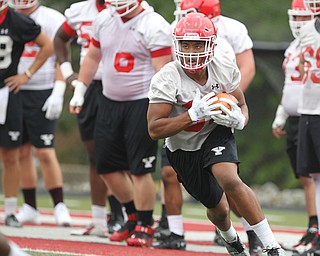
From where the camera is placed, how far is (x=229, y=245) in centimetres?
648

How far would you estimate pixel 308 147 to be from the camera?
7309mm

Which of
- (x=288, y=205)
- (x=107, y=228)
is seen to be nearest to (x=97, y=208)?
(x=107, y=228)

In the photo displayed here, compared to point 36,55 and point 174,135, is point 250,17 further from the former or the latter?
Answer: point 174,135

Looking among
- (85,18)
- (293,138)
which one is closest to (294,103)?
Answer: (293,138)

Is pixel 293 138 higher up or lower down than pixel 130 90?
lower down

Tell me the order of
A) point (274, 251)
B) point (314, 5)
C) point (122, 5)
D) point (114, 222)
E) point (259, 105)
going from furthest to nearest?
1. point (259, 105)
2. point (114, 222)
3. point (122, 5)
4. point (314, 5)
5. point (274, 251)

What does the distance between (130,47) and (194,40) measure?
1577mm

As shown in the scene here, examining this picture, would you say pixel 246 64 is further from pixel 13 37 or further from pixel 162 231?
A: pixel 13 37

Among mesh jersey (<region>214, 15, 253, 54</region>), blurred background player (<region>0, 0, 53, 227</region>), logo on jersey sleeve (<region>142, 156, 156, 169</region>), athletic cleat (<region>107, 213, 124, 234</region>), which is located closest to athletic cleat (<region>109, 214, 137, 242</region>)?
logo on jersey sleeve (<region>142, 156, 156, 169</region>)

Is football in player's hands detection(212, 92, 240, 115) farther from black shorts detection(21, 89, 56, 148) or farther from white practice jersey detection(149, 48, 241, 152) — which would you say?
black shorts detection(21, 89, 56, 148)

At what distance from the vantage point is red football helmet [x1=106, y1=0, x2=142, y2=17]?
761 cm

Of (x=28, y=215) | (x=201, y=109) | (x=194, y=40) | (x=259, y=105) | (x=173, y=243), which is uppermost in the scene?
(x=194, y=40)

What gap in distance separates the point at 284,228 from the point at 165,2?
7.00 meters

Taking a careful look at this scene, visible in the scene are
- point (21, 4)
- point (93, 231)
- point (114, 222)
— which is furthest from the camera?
point (21, 4)
